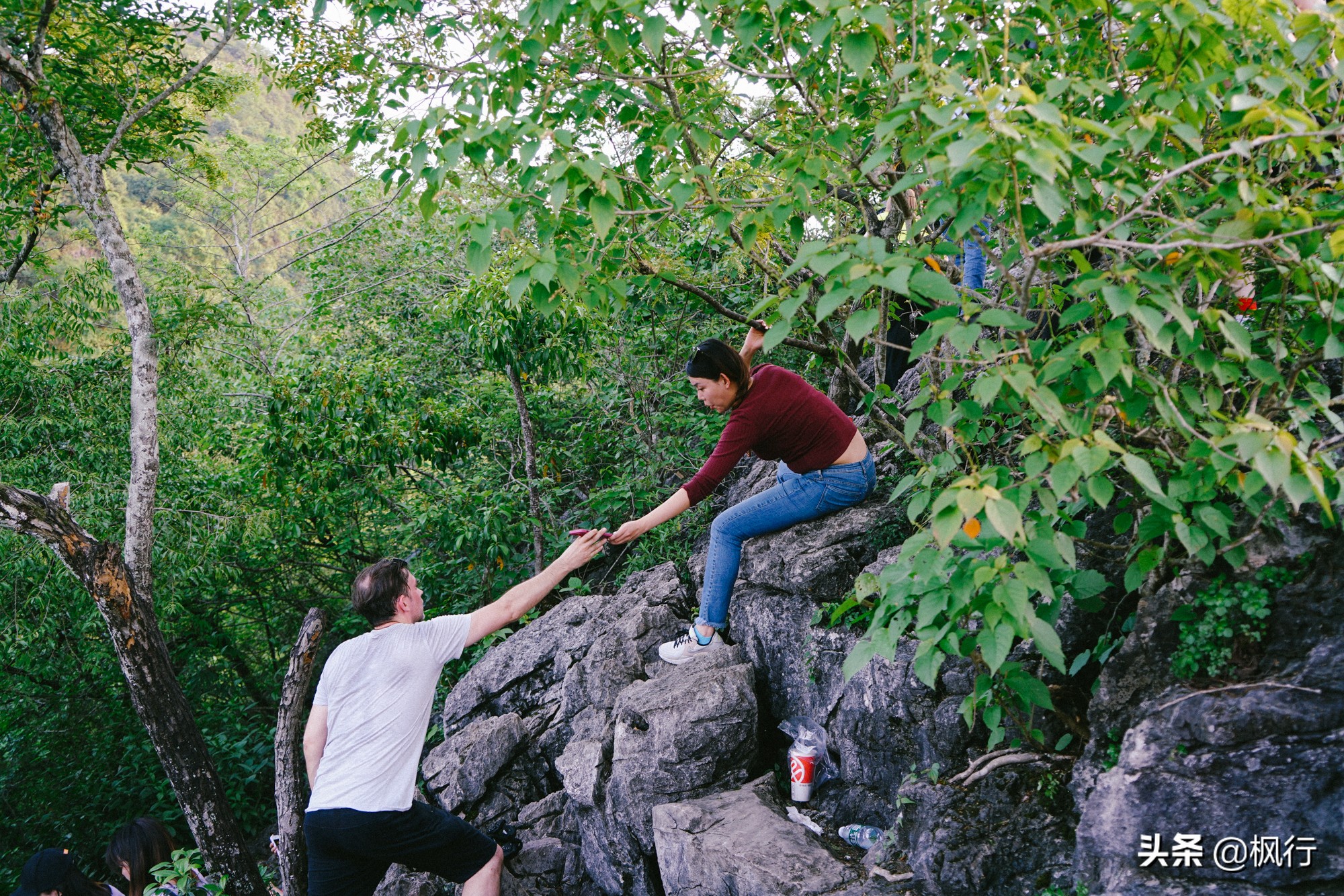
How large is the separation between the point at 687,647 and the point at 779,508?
44.7 inches

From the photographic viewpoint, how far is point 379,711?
11.5 feet

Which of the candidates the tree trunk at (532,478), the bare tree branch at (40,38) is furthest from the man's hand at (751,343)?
the bare tree branch at (40,38)

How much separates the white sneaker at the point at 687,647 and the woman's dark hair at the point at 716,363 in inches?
66.8

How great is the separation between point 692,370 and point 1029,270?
2109 mm

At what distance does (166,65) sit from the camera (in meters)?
8.24

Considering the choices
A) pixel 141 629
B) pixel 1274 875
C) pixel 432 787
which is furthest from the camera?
pixel 141 629

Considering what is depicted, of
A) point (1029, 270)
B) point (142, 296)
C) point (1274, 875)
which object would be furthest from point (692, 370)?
point (142, 296)

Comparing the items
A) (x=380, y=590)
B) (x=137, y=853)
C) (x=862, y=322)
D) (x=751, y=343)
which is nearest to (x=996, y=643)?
(x=862, y=322)

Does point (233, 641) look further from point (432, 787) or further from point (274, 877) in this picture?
point (432, 787)

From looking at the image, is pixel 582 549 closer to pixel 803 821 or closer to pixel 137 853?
pixel 803 821

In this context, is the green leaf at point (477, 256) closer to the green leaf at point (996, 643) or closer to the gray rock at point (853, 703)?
the green leaf at point (996, 643)

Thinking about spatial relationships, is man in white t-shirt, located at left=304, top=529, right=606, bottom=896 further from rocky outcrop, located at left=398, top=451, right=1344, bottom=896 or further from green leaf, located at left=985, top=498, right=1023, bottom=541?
green leaf, located at left=985, top=498, right=1023, bottom=541

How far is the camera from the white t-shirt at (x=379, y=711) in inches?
136

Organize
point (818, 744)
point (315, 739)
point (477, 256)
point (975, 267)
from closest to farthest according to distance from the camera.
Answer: point (477, 256) → point (315, 739) → point (818, 744) → point (975, 267)
